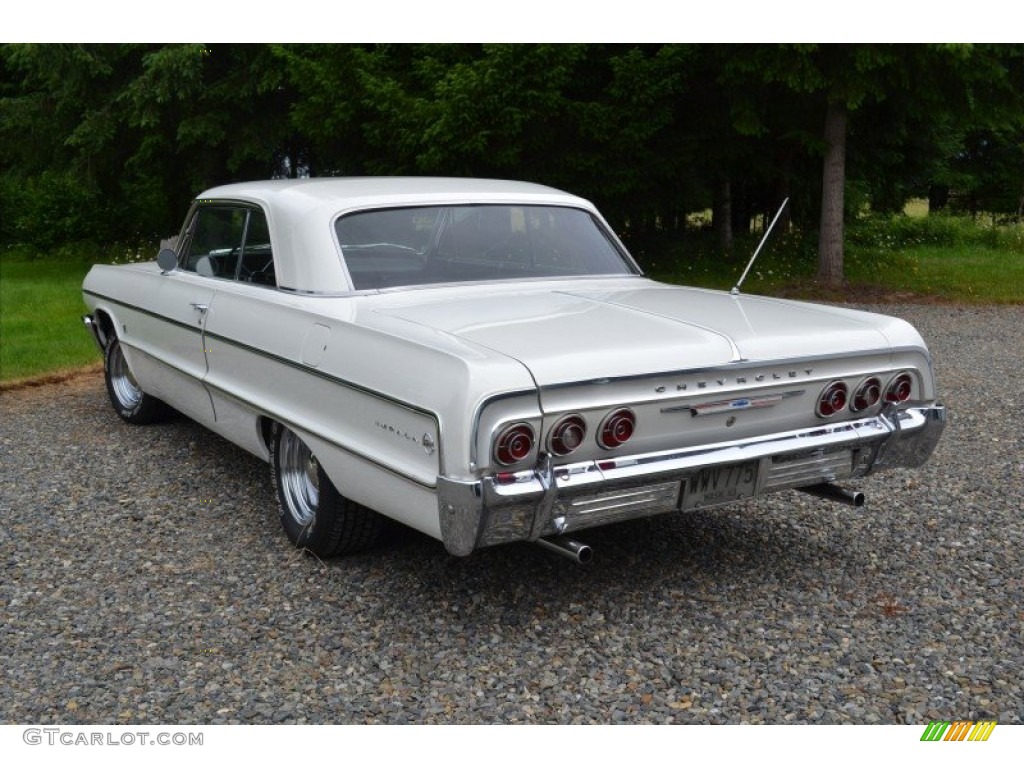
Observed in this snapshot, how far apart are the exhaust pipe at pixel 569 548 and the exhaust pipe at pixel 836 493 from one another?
1.13 meters

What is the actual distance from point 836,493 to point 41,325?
9.93 metres

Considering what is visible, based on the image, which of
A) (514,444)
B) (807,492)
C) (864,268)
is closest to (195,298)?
(514,444)

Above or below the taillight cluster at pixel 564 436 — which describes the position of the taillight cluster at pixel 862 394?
below

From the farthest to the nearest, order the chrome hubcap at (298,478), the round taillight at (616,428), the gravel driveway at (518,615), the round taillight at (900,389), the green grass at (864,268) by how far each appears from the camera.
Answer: the green grass at (864,268), the chrome hubcap at (298,478), the round taillight at (900,389), the round taillight at (616,428), the gravel driveway at (518,615)

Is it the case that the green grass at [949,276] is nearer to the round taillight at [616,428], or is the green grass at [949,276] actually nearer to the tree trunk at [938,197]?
the round taillight at [616,428]

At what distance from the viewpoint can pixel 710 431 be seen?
Result: 3.62 metres

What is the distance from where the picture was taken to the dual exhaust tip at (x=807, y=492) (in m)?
3.36

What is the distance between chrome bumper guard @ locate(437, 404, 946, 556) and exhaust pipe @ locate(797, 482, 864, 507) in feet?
0.34

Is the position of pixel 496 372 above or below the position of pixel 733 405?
above

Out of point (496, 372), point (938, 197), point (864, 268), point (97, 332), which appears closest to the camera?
point (496, 372)

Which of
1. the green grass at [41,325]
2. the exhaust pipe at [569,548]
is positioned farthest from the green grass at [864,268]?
the exhaust pipe at [569,548]

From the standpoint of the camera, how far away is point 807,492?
4137 millimetres

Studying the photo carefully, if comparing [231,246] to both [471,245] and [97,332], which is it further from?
[97,332]

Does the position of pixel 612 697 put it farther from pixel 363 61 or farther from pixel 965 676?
pixel 363 61
